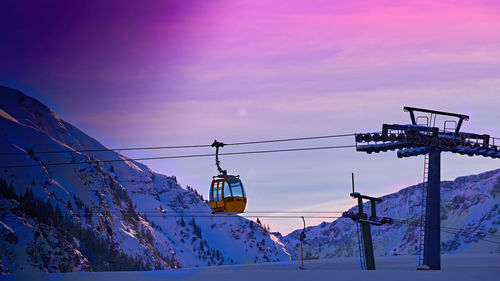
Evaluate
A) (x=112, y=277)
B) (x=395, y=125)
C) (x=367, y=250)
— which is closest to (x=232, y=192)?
(x=395, y=125)

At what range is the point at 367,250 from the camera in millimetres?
73312

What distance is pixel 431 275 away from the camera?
6316 cm

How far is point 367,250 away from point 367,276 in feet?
14.5

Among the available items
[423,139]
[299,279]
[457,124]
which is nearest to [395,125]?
[423,139]

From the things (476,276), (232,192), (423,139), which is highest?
(423,139)

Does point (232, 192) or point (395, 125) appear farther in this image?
point (395, 125)

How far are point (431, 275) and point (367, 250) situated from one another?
1084 cm

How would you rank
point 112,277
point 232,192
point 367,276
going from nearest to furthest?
point 232,192
point 367,276
point 112,277

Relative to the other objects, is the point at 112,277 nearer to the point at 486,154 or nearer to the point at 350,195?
the point at 350,195

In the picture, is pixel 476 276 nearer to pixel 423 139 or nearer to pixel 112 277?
pixel 423 139

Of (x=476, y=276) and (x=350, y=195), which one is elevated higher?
(x=350, y=195)

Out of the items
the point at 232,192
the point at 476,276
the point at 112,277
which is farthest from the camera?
the point at 112,277

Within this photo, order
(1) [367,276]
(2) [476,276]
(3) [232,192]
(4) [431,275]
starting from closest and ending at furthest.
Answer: (3) [232,192] → (4) [431,275] → (1) [367,276] → (2) [476,276]

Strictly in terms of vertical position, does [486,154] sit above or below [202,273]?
above
